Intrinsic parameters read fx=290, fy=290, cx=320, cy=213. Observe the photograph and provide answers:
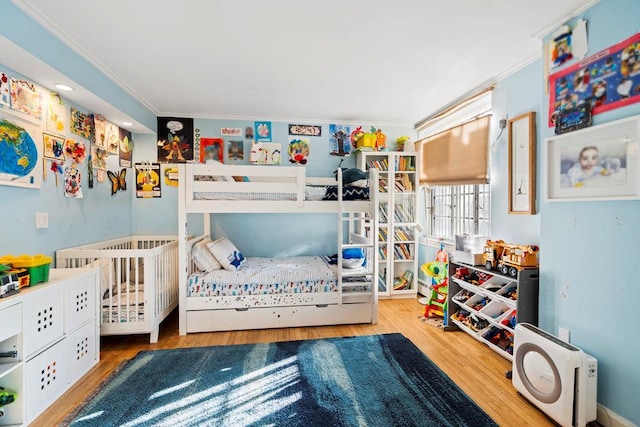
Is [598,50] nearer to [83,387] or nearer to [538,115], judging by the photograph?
[538,115]

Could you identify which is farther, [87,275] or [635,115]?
[87,275]

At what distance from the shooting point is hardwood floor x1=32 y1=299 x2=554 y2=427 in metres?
1.73

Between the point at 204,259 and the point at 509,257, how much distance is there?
8.79 feet

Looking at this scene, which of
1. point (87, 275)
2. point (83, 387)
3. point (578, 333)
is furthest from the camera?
point (87, 275)

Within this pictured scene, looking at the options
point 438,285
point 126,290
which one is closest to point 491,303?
point 438,285

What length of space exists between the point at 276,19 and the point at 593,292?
8.20 ft

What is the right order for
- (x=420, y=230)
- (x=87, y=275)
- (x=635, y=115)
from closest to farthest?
(x=635, y=115) < (x=87, y=275) < (x=420, y=230)

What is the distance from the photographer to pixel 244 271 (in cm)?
290

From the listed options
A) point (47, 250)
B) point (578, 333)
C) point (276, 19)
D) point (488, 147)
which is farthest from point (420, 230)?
point (47, 250)

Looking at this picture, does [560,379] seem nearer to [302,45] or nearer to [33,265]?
[302,45]

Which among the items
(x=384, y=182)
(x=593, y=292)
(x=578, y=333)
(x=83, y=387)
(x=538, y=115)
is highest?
(x=538, y=115)

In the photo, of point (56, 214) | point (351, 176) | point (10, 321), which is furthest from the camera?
point (351, 176)

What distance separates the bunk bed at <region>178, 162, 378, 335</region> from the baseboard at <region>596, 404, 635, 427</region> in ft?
5.61

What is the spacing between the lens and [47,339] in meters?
1.73
